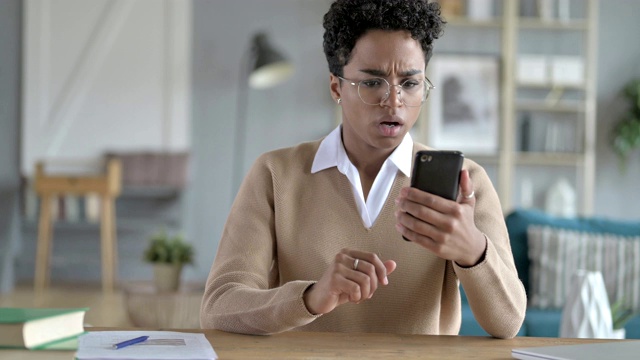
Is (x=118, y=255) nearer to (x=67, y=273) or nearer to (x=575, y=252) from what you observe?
(x=67, y=273)

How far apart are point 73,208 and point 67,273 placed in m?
0.66

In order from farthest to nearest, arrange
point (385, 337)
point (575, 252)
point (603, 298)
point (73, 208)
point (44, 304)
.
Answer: point (73, 208) → point (44, 304) → point (575, 252) → point (603, 298) → point (385, 337)

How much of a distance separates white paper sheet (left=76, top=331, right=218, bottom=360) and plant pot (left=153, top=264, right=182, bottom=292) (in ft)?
9.28

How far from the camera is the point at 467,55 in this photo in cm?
667

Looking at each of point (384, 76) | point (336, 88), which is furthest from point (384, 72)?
point (336, 88)

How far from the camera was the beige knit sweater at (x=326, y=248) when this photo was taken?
5.31 ft

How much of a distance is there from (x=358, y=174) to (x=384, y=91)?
0.68 feet

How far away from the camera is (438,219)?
1.32m

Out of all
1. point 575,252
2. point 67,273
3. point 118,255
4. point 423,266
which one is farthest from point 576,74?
point 423,266

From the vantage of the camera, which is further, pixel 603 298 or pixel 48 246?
pixel 48 246

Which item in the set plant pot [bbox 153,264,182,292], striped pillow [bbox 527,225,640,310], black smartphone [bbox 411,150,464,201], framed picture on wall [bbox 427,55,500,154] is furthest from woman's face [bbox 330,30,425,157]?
framed picture on wall [bbox 427,55,500,154]

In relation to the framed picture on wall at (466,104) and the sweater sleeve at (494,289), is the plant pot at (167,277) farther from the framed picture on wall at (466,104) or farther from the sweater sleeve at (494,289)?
the framed picture on wall at (466,104)

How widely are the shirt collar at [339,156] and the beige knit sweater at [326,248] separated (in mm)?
14

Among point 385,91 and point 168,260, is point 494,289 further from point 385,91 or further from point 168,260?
point 168,260
